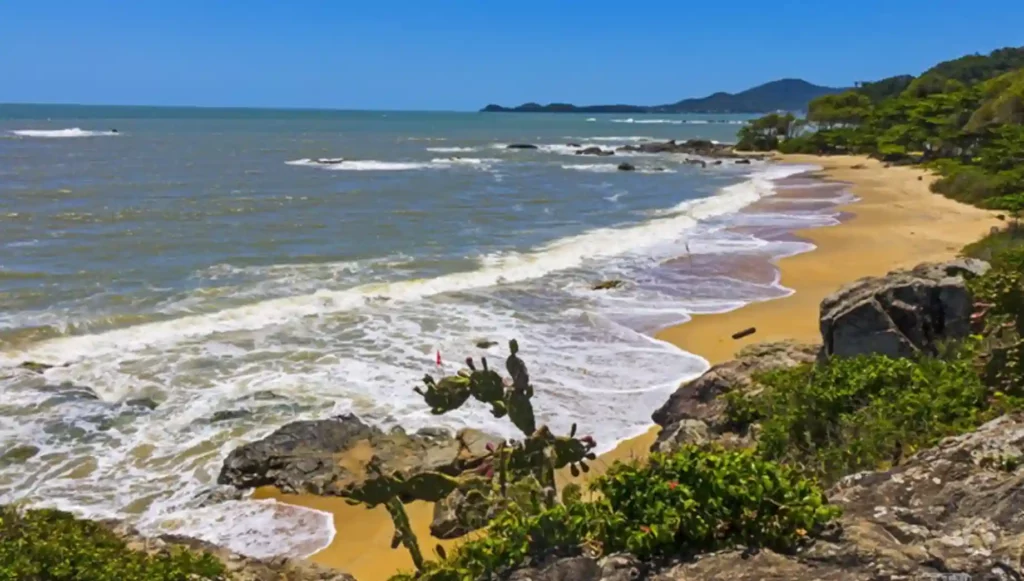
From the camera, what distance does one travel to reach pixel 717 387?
9.43 metres

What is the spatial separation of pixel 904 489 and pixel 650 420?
268 inches

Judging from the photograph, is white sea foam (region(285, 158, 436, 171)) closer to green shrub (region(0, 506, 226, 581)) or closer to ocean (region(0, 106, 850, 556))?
ocean (region(0, 106, 850, 556))

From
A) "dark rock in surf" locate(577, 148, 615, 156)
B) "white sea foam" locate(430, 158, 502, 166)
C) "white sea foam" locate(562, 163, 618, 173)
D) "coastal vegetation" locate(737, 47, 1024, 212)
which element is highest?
"coastal vegetation" locate(737, 47, 1024, 212)

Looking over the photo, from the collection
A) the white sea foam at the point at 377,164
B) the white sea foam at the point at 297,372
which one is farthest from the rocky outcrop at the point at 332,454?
the white sea foam at the point at 377,164

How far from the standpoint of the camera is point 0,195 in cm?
3700

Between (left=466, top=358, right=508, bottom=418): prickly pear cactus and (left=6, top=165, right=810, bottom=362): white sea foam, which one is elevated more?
(left=466, top=358, right=508, bottom=418): prickly pear cactus

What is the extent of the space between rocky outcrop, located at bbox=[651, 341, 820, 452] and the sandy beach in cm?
59

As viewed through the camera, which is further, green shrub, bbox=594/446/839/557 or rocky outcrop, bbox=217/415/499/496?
rocky outcrop, bbox=217/415/499/496

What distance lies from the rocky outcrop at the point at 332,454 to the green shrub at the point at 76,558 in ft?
8.67

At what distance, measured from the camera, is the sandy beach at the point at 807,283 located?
8.05m

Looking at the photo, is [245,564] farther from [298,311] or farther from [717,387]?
[298,311]

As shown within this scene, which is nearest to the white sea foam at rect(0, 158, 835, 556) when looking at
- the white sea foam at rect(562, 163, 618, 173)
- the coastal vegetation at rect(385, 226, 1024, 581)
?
the coastal vegetation at rect(385, 226, 1024, 581)

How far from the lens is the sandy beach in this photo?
26.4ft

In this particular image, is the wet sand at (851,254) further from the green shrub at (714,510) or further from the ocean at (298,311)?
the green shrub at (714,510)
